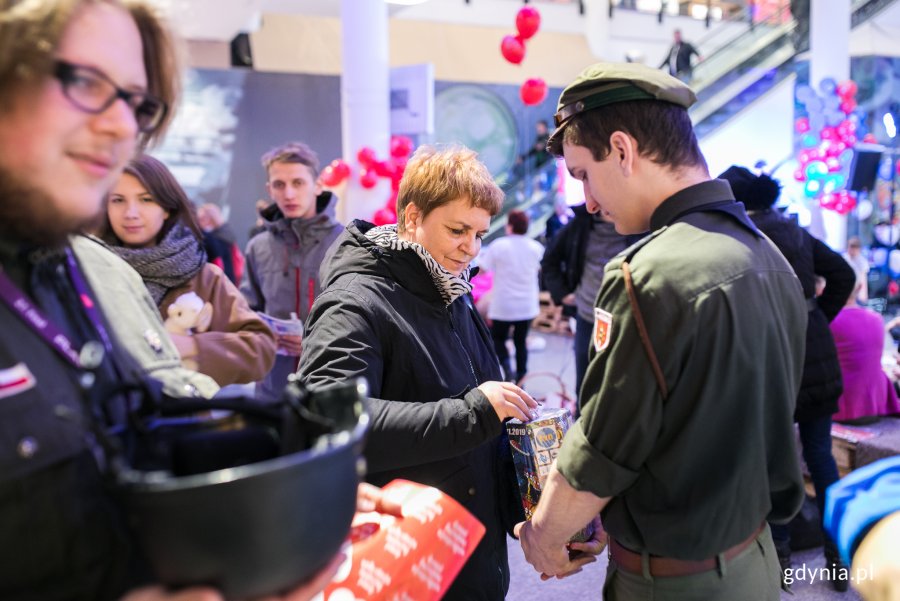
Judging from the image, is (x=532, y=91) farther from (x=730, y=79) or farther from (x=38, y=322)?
(x=38, y=322)

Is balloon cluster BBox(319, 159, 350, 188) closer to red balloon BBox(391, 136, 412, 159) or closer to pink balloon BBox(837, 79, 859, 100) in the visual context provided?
red balloon BBox(391, 136, 412, 159)

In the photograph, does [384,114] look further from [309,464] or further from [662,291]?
[309,464]

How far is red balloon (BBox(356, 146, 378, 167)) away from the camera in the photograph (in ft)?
20.9

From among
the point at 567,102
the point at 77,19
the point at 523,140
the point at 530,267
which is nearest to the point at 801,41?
the point at 523,140

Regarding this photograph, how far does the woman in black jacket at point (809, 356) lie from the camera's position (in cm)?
329

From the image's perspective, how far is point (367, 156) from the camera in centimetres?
638

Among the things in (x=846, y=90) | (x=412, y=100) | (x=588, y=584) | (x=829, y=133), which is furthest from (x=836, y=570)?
(x=846, y=90)

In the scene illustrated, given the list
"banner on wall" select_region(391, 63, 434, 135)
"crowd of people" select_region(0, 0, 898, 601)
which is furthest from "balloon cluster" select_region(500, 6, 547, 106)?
"crowd of people" select_region(0, 0, 898, 601)

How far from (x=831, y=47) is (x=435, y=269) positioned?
35.4ft

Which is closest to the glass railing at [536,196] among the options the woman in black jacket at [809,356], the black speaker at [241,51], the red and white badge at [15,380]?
the black speaker at [241,51]

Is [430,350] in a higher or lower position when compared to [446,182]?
lower

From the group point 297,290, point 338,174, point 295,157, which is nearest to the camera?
point 297,290

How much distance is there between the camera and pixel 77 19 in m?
0.78

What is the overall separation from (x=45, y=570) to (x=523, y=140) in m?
15.7
